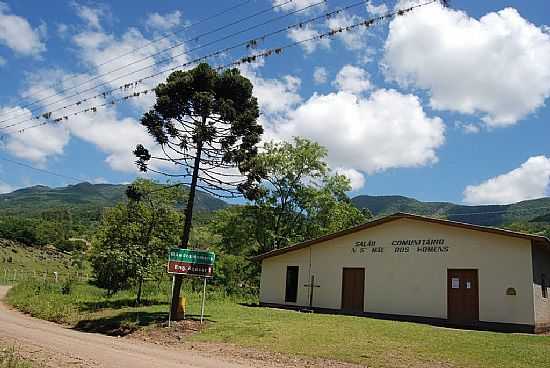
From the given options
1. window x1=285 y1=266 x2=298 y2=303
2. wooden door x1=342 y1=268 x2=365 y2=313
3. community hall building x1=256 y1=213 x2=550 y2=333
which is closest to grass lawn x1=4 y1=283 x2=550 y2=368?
community hall building x1=256 y1=213 x2=550 y2=333

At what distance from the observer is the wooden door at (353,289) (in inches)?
974

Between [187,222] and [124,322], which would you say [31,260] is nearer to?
[124,322]

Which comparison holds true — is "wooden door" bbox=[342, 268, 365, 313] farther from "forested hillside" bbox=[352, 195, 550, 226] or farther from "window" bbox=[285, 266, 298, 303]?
"forested hillside" bbox=[352, 195, 550, 226]

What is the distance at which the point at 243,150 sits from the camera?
20.8 meters

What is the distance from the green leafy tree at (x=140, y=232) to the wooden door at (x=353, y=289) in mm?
9185

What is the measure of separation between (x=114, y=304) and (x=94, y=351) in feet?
41.6

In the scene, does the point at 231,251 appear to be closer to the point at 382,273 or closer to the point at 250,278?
the point at 250,278

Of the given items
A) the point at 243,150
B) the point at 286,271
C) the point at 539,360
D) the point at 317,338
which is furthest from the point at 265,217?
the point at 539,360

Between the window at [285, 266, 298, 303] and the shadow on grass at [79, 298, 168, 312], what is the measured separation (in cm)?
647

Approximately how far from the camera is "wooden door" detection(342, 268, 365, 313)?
24.8 metres

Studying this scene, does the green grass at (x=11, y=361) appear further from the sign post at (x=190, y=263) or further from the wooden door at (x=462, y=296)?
the wooden door at (x=462, y=296)

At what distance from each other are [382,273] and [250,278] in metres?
19.4

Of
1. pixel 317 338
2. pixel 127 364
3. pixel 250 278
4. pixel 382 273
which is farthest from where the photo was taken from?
pixel 250 278

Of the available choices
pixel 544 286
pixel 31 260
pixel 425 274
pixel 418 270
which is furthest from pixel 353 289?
pixel 31 260
